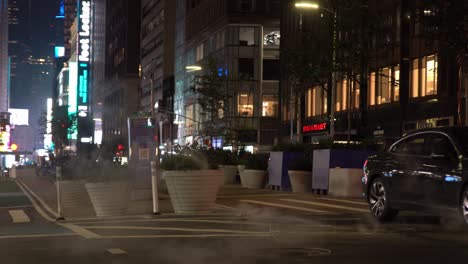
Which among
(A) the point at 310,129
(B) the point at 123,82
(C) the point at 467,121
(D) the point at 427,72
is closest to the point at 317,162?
(C) the point at 467,121

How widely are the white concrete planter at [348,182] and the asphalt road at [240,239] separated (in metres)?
4.56

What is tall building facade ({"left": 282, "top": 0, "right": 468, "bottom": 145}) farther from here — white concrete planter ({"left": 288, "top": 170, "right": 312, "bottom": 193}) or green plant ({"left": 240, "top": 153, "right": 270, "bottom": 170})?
white concrete planter ({"left": 288, "top": 170, "right": 312, "bottom": 193})

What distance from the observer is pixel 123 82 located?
13100 cm

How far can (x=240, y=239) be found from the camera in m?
10.5

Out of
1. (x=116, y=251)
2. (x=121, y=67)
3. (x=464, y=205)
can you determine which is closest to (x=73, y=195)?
(x=116, y=251)

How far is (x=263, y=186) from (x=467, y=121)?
1136cm

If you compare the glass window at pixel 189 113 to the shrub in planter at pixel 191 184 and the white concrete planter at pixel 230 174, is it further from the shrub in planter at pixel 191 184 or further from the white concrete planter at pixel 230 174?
the shrub in planter at pixel 191 184

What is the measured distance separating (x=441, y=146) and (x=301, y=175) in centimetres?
1223

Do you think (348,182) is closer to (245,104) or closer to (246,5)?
(245,104)

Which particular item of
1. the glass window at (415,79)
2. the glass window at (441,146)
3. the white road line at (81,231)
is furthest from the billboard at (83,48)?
the glass window at (441,146)

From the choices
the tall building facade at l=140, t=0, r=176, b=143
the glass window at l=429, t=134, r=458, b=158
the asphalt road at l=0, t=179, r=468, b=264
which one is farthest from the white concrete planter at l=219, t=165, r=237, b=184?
the tall building facade at l=140, t=0, r=176, b=143

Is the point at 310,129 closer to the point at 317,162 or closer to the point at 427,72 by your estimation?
the point at 427,72

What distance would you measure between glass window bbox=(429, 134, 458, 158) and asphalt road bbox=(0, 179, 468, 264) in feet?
3.87

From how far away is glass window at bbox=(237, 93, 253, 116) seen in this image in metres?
72.3
